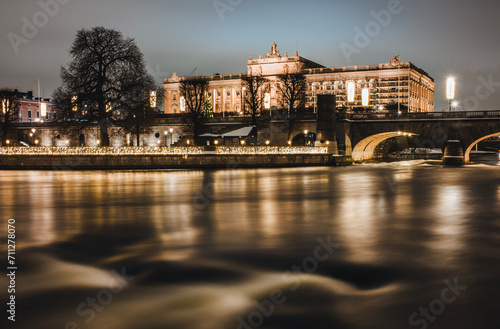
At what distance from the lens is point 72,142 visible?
92125 millimetres

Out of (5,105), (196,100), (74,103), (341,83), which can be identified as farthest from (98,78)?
(341,83)

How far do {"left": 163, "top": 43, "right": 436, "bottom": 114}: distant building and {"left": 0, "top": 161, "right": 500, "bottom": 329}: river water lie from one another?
317 feet

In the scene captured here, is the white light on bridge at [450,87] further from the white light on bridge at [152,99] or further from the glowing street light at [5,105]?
the glowing street light at [5,105]

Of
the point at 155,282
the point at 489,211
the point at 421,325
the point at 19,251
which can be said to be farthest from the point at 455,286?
the point at 489,211

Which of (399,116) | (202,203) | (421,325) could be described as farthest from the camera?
(399,116)

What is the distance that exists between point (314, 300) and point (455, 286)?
9.72 feet

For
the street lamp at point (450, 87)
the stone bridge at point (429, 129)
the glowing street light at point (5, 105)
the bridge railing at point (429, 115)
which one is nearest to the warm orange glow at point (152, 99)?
the stone bridge at point (429, 129)

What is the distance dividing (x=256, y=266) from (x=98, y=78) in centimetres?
4498

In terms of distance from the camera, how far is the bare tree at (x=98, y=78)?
2032 inches

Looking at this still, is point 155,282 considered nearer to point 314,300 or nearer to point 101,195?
point 314,300

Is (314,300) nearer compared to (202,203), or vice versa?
(314,300)

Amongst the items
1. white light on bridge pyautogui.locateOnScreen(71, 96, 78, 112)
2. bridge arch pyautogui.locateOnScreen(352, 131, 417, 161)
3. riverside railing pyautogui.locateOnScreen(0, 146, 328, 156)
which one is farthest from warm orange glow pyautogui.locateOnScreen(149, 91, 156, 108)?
bridge arch pyautogui.locateOnScreen(352, 131, 417, 161)

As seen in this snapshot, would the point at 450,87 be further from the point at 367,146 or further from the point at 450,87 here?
the point at 367,146

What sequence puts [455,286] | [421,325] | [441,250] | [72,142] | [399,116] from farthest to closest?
[72,142]
[399,116]
[441,250]
[455,286]
[421,325]
